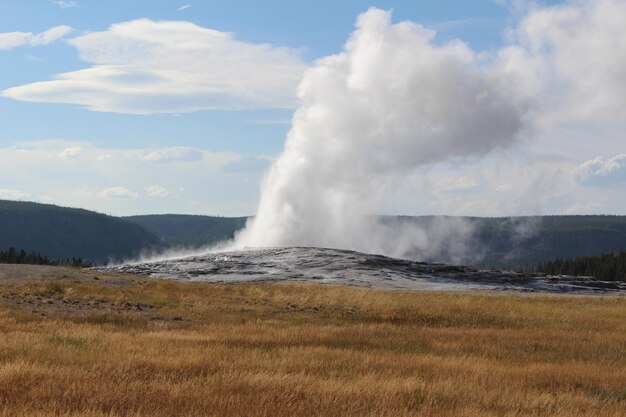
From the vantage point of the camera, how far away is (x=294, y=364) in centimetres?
1437

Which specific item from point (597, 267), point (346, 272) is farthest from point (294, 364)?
point (597, 267)

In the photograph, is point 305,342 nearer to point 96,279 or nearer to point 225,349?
point 225,349

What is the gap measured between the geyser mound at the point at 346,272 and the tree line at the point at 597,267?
5557cm

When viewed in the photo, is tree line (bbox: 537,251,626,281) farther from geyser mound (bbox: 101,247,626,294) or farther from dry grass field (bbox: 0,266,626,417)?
dry grass field (bbox: 0,266,626,417)

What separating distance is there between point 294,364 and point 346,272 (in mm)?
53088

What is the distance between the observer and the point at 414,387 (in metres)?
12.0

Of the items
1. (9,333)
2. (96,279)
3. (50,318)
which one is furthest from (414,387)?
(96,279)

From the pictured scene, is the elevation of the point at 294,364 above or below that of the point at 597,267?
above

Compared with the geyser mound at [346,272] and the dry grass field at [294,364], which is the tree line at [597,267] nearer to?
the geyser mound at [346,272]

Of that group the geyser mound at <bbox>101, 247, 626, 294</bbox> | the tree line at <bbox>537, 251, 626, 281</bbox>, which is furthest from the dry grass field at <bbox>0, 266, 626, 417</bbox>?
the tree line at <bbox>537, 251, 626, 281</bbox>

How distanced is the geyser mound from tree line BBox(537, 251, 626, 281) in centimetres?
5557

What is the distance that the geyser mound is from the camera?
63000mm

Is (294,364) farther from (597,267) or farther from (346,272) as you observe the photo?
(597,267)

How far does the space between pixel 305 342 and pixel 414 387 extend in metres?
7.20
